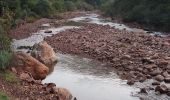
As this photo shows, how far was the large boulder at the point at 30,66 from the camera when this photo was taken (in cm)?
2408

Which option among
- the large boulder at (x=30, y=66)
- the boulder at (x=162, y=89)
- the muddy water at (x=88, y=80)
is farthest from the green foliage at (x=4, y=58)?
the boulder at (x=162, y=89)

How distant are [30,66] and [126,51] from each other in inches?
451

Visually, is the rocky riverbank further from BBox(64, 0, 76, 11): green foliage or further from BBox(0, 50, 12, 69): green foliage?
BBox(64, 0, 76, 11): green foliage

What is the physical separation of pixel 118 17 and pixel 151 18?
1671 cm

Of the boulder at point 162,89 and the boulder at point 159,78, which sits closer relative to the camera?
the boulder at point 162,89

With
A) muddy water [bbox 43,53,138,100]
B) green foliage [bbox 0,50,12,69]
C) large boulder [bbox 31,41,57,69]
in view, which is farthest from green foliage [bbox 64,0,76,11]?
green foliage [bbox 0,50,12,69]

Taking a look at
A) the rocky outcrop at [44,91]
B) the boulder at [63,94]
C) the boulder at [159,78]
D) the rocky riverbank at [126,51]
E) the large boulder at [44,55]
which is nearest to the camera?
the rocky outcrop at [44,91]

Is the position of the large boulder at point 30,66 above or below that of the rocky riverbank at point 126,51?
above

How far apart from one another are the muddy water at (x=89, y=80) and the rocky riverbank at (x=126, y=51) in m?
0.97

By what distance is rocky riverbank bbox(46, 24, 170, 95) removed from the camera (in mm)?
26188

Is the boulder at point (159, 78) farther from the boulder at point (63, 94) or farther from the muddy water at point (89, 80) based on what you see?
the boulder at point (63, 94)

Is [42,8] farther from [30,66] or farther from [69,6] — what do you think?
[30,66]

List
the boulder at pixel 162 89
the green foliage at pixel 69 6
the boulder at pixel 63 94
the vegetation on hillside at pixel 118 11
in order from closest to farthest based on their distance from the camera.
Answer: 1. the boulder at pixel 63 94
2. the boulder at pixel 162 89
3. the vegetation on hillside at pixel 118 11
4. the green foliage at pixel 69 6

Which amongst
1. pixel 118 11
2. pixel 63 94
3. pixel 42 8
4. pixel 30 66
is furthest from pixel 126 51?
pixel 118 11
